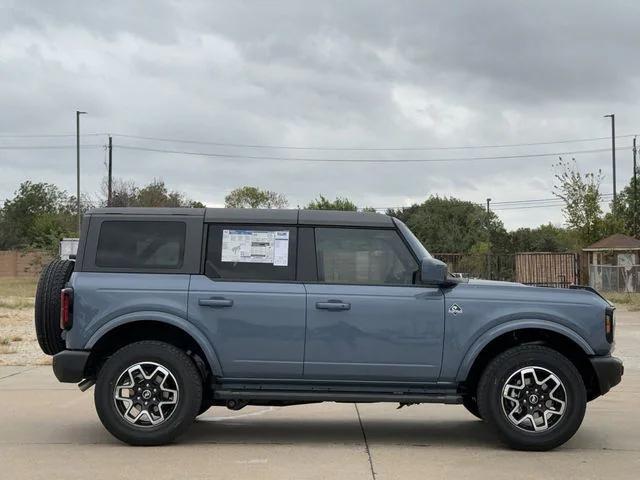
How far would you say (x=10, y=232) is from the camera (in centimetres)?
8619

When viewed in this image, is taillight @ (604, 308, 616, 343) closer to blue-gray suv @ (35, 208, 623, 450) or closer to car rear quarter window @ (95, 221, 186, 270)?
blue-gray suv @ (35, 208, 623, 450)

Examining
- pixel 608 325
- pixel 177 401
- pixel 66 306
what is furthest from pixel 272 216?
pixel 608 325

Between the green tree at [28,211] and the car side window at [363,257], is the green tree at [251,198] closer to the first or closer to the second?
the green tree at [28,211]

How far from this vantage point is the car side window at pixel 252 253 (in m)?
7.02

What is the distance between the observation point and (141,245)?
7.09 m

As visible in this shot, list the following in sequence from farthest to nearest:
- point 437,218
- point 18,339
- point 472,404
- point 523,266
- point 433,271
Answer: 1. point 437,218
2. point 523,266
3. point 18,339
4. point 472,404
5. point 433,271

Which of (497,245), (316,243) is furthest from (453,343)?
(497,245)

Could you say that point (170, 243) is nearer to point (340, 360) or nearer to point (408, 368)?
point (340, 360)

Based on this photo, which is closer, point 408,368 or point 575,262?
point 408,368

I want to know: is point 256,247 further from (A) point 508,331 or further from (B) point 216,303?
(A) point 508,331

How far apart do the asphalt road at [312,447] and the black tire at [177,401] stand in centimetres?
14

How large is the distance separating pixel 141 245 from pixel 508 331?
312cm

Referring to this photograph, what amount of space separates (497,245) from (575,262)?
75.2 ft

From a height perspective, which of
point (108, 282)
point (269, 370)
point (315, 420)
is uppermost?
point (108, 282)
